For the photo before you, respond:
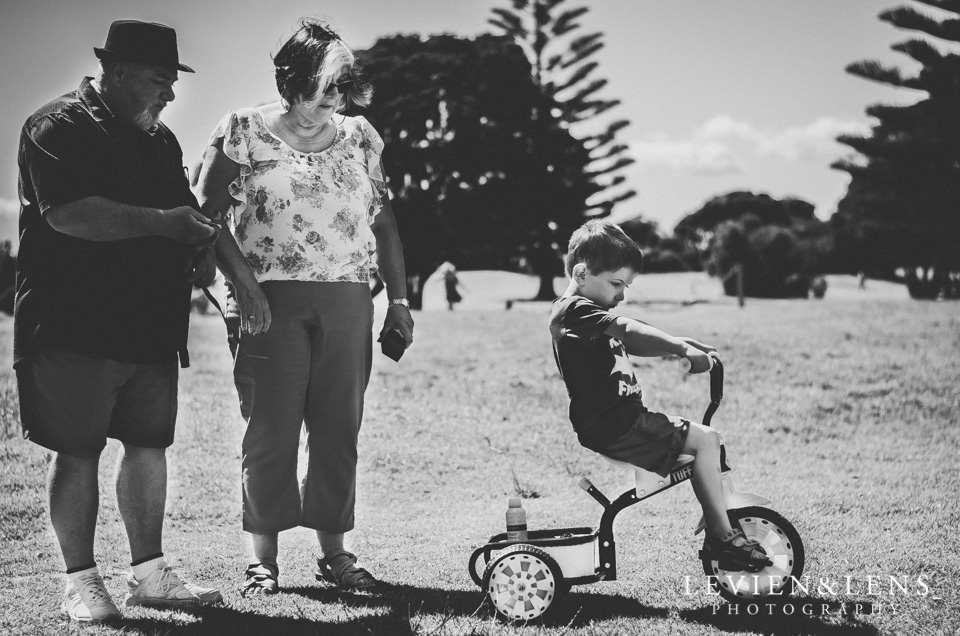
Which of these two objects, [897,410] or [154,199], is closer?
[154,199]

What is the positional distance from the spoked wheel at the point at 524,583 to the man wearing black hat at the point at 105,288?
974 millimetres

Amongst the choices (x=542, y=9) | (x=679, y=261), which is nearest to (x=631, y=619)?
(x=542, y=9)

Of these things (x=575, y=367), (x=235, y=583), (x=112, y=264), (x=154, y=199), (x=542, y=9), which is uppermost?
(x=542, y=9)

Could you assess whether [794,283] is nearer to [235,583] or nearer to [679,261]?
[679,261]

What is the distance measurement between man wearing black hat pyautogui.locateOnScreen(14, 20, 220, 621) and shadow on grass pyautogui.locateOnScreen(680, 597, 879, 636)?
5.43 feet

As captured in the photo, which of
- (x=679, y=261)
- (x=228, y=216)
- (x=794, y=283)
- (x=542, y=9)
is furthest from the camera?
(x=679, y=261)

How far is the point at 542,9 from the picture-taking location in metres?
28.3

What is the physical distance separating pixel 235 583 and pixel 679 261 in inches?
2024

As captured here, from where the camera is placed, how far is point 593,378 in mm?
2861

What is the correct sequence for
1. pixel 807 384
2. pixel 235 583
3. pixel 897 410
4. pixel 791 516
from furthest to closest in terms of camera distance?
pixel 807 384, pixel 897 410, pixel 791 516, pixel 235 583

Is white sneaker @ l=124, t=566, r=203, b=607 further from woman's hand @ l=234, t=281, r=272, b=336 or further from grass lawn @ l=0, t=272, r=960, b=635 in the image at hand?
woman's hand @ l=234, t=281, r=272, b=336

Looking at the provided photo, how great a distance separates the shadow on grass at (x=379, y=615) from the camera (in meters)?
2.74

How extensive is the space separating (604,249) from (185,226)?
1297 millimetres

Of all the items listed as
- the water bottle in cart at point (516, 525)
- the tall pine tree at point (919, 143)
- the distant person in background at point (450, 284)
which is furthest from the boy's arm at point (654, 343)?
the distant person in background at point (450, 284)
